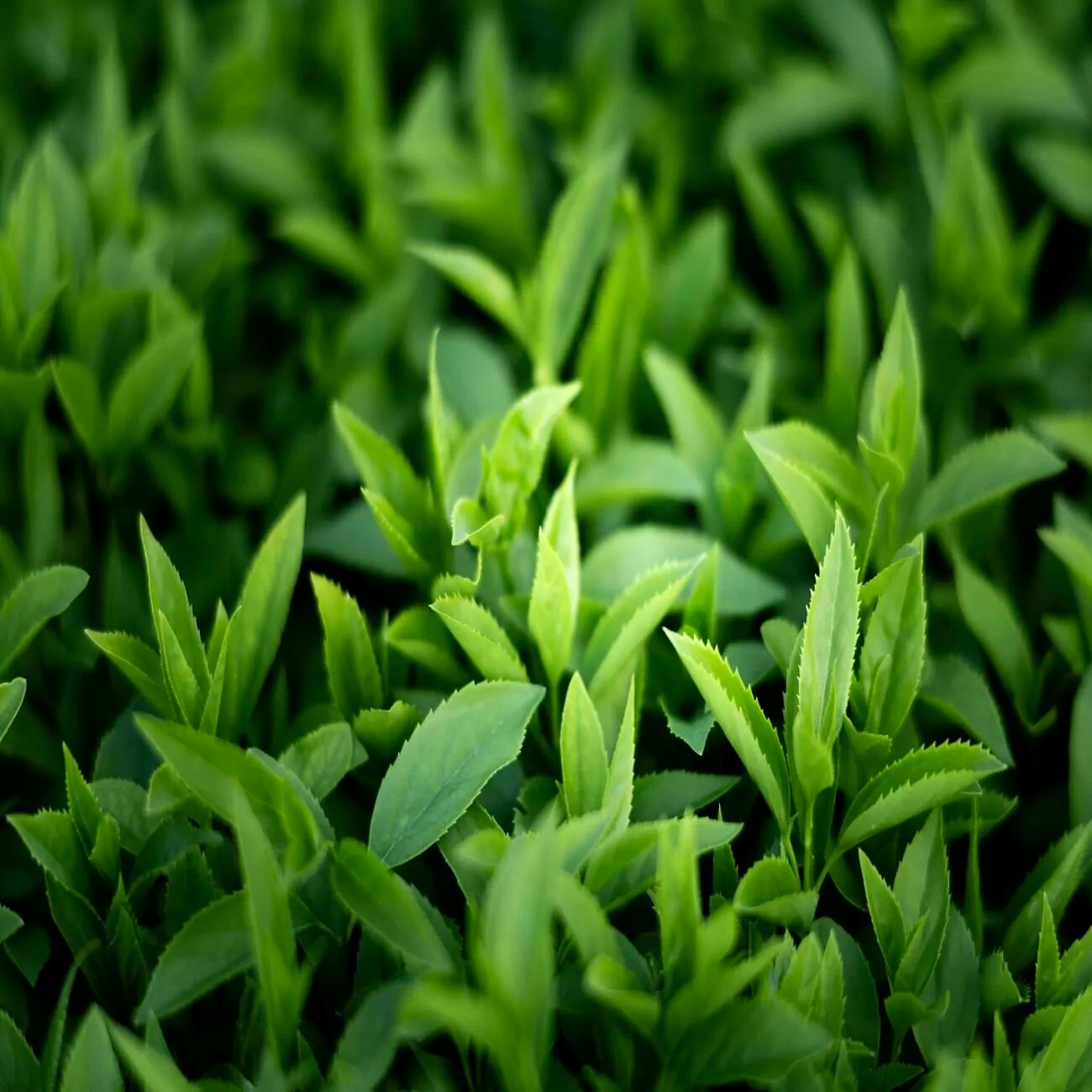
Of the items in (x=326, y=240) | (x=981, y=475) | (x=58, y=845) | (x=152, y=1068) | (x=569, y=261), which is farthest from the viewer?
(x=326, y=240)

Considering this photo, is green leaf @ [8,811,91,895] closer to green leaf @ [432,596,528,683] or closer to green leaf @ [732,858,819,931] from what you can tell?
green leaf @ [432,596,528,683]

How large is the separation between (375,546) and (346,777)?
148mm

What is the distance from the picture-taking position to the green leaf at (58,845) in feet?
1.98

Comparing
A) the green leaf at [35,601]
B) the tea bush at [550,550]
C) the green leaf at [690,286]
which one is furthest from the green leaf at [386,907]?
the green leaf at [690,286]

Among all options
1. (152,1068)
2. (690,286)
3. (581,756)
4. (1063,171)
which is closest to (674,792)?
(581,756)

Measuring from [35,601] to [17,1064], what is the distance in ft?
0.77

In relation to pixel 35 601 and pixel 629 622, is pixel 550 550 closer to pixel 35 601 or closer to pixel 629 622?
pixel 629 622

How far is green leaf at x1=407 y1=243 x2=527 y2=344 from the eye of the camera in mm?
818

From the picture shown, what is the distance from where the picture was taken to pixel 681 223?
1.02 meters

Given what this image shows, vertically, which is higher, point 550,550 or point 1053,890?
point 550,550

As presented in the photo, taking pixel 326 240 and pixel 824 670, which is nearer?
pixel 824 670

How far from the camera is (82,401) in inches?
30.2

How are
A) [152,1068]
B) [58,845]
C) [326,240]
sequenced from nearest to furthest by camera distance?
[152,1068] → [58,845] → [326,240]

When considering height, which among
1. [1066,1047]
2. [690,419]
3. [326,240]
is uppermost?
[326,240]
